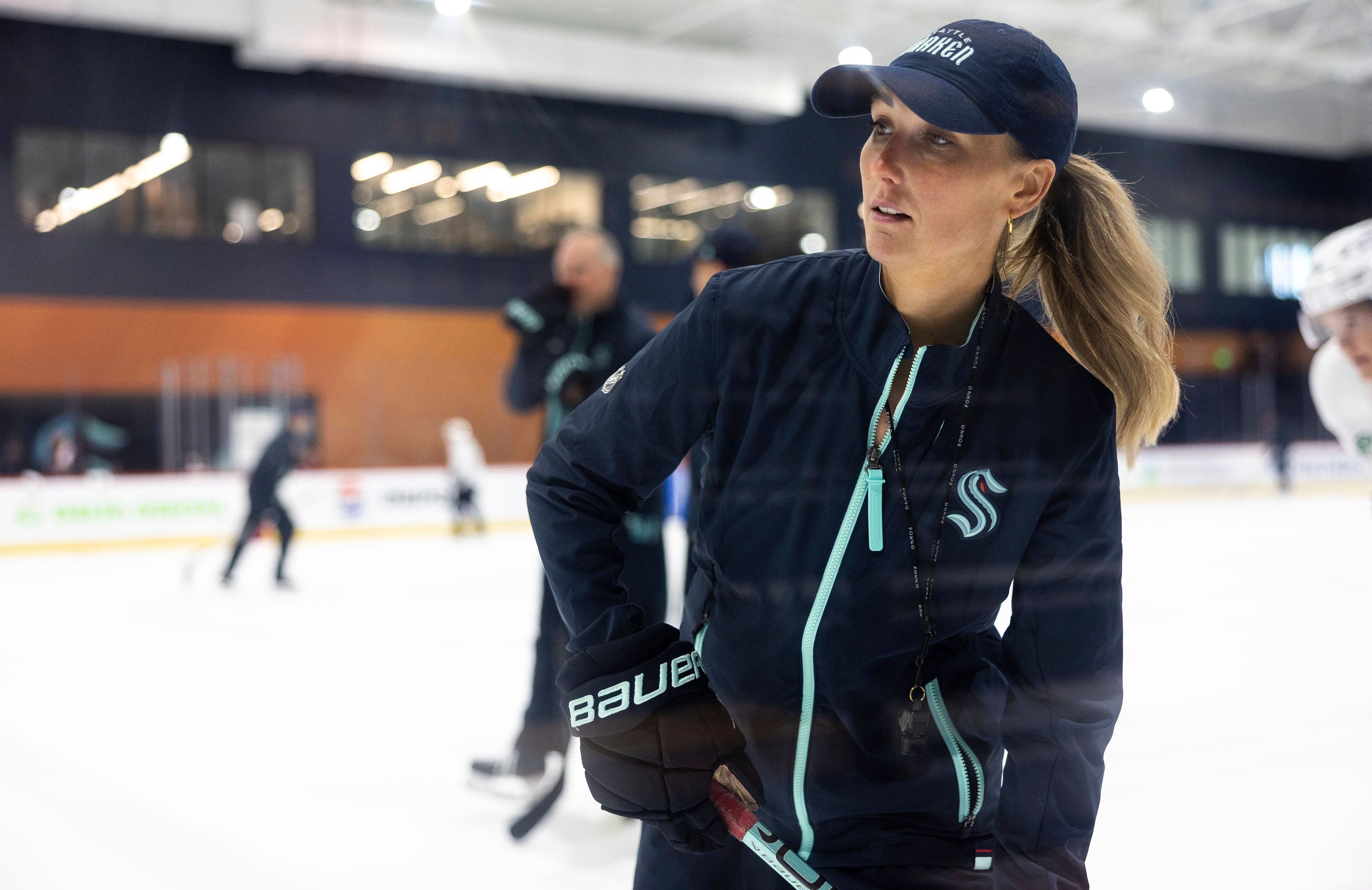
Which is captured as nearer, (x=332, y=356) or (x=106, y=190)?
(x=106, y=190)

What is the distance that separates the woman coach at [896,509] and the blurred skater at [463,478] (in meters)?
9.05

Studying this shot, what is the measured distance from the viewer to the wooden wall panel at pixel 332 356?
12.2m

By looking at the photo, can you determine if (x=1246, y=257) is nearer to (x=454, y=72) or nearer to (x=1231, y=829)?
(x=1231, y=829)

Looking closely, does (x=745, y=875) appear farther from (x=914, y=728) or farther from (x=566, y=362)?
(x=566, y=362)

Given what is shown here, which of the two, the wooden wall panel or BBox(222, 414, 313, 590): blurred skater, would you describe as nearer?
BBox(222, 414, 313, 590): blurred skater

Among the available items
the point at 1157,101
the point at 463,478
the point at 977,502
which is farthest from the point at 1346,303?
the point at 463,478

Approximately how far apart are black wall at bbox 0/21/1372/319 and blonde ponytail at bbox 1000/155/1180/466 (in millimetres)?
8680

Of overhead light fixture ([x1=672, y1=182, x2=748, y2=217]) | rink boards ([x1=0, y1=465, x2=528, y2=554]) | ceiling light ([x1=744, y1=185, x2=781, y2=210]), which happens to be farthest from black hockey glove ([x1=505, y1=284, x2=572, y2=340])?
overhead light fixture ([x1=672, y1=182, x2=748, y2=217])

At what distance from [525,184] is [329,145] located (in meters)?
2.26

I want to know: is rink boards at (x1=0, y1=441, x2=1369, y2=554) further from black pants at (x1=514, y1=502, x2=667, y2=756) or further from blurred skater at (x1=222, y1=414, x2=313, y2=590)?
black pants at (x1=514, y1=502, x2=667, y2=756)

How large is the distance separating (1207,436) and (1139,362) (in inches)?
496

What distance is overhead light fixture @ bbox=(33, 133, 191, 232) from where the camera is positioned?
39.7ft

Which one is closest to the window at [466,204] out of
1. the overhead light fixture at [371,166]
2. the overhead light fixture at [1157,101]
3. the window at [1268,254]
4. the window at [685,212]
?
the overhead light fixture at [371,166]

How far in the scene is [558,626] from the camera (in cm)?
272
